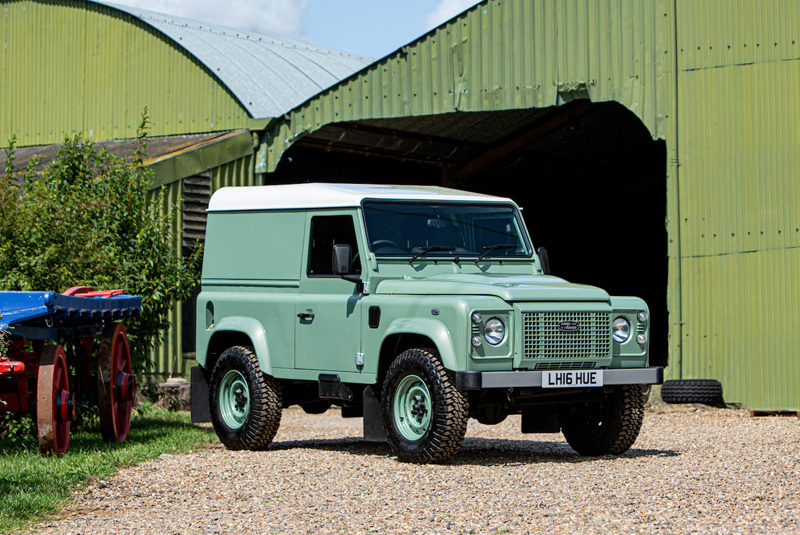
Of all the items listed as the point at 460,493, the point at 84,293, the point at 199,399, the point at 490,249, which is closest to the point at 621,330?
the point at 490,249

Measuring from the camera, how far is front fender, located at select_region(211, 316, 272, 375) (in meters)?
11.0

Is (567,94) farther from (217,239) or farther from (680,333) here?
(217,239)

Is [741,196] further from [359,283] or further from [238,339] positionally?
[238,339]

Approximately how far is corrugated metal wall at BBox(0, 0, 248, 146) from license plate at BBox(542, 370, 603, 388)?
460 inches

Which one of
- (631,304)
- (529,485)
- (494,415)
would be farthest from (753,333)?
(529,485)

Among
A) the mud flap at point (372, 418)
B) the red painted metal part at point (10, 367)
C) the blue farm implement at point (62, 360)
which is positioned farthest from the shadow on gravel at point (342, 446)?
the red painted metal part at point (10, 367)

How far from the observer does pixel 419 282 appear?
984 cm

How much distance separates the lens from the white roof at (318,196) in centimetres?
1058

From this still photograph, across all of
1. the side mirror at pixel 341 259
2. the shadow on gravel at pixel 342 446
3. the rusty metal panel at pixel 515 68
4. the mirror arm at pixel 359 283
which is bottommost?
the shadow on gravel at pixel 342 446

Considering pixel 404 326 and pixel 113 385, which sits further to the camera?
pixel 113 385

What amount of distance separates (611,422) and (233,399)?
3.63 m

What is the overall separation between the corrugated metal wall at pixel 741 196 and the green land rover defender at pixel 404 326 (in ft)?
17.2

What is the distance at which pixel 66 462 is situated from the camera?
9.37 m

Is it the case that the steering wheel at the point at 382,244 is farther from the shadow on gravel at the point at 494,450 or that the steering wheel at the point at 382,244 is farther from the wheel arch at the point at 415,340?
the shadow on gravel at the point at 494,450
